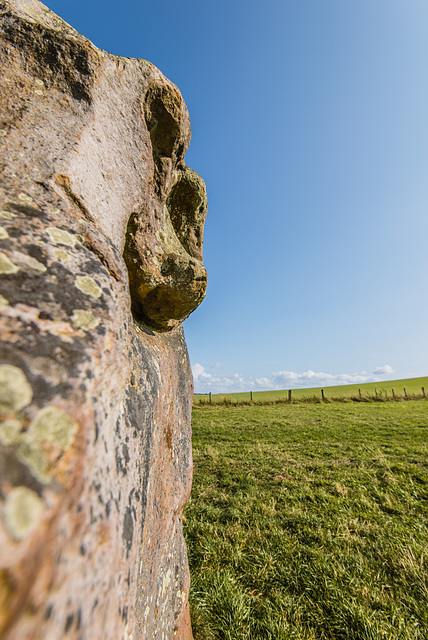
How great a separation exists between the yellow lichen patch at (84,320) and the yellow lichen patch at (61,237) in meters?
0.38

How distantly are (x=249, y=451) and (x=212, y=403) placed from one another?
849 inches

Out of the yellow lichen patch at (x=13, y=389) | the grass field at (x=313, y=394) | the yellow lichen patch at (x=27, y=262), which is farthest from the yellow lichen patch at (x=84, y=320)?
the grass field at (x=313, y=394)

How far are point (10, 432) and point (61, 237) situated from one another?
0.95 m

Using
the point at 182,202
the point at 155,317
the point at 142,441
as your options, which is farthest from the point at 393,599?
the point at 182,202

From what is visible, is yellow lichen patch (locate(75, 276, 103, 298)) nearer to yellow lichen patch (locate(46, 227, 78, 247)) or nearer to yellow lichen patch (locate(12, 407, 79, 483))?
yellow lichen patch (locate(46, 227, 78, 247))

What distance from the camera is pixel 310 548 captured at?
4.35 m

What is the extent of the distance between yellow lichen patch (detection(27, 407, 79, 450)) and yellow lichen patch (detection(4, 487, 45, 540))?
5.6 inches

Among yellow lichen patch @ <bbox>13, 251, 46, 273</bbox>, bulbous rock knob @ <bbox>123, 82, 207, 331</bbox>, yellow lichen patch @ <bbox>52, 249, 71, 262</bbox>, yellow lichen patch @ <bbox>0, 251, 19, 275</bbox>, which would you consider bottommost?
yellow lichen patch @ <bbox>0, 251, 19, 275</bbox>

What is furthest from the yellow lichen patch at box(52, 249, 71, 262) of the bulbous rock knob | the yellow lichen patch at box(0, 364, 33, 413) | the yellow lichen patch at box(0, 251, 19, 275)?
the bulbous rock knob

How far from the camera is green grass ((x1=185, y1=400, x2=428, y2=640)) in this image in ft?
10.4

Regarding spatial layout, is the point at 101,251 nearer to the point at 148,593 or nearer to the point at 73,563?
the point at 73,563

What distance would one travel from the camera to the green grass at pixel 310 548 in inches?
125

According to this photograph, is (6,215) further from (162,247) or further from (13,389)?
(162,247)

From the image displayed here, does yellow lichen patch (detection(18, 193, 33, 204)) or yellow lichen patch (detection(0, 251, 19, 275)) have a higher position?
yellow lichen patch (detection(18, 193, 33, 204))
